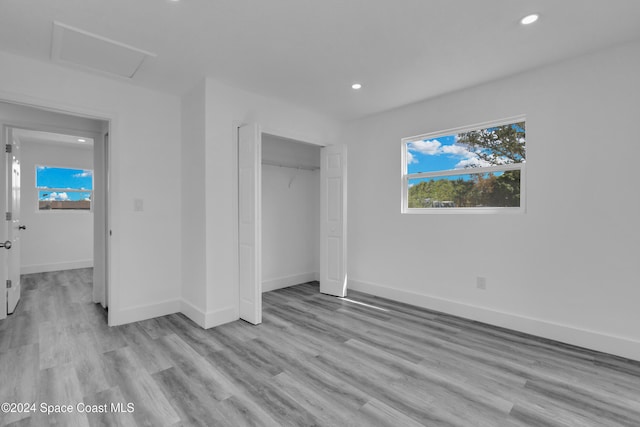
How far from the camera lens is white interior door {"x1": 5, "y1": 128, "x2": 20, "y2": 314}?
3420 millimetres

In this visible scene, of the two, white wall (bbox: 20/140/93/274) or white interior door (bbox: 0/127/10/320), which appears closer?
white interior door (bbox: 0/127/10/320)

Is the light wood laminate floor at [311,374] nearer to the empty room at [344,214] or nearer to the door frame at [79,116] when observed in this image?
the empty room at [344,214]

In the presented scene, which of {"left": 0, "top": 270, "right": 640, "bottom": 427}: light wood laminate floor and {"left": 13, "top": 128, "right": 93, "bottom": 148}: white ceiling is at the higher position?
{"left": 13, "top": 128, "right": 93, "bottom": 148}: white ceiling

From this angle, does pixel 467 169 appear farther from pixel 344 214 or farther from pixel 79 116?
pixel 79 116

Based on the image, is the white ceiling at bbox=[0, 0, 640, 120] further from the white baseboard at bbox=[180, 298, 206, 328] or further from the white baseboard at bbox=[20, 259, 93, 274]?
the white baseboard at bbox=[20, 259, 93, 274]

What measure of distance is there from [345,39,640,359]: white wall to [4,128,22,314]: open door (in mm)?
4575

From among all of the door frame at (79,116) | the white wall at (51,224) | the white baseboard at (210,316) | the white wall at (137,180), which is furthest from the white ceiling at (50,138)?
the white baseboard at (210,316)

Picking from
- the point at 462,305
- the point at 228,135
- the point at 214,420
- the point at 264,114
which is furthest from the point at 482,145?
the point at 214,420

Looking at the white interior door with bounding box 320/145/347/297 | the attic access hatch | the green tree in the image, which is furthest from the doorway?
the green tree

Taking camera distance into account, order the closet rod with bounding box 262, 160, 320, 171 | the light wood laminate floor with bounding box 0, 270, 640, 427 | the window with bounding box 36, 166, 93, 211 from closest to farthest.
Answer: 1. the light wood laminate floor with bounding box 0, 270, 640, 427
2. the closet rod with bounding box 262, 160, 320, 171
3. the window with bounding box 36, 166, 93, 211

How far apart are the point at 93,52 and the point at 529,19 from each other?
332cm

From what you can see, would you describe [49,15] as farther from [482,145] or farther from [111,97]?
[482,145]

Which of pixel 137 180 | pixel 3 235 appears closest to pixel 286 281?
pixel 137 180

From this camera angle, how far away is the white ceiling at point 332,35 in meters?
2.02
